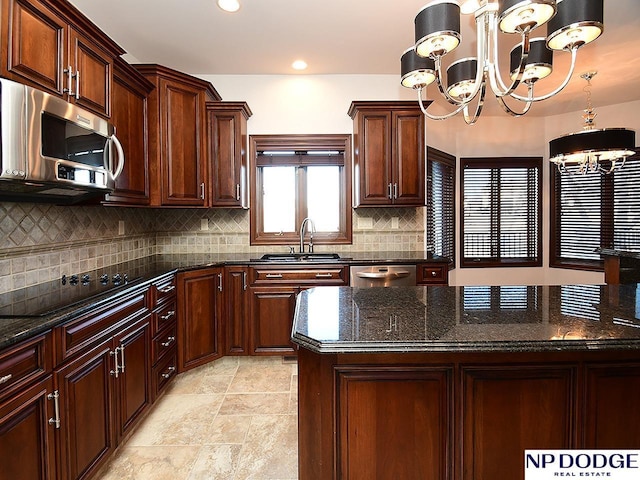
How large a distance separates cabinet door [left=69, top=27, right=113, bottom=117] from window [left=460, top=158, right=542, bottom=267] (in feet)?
14.2

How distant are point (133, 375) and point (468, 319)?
76.4 inches

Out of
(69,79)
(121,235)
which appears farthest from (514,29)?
(121,235)

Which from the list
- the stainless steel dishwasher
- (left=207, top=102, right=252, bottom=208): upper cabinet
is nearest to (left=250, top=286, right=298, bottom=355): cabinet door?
the stainless steel dishwasher

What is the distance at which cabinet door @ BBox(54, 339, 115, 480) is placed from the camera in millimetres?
1543

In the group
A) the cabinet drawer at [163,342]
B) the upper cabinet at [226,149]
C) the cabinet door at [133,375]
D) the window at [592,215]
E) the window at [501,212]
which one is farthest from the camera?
the window at [501,212]

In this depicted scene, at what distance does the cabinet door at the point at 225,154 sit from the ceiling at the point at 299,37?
2.01 ft

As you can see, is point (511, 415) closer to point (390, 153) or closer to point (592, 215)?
point (390, 153)

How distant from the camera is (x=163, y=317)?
2.64 meters

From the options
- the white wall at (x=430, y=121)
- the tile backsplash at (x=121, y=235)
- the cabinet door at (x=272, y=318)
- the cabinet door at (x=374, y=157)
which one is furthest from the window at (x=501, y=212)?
the cabinet door at (x=272, y=318)

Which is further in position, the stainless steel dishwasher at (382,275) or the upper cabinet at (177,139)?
the stainless steel dishwasher at (382,275)

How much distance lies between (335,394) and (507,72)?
380 centimetres

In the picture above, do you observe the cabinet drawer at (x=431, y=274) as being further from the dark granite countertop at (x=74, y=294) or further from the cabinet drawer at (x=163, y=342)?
the cabinet drawer at (x=163, y=342)

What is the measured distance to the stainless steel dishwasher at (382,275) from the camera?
326 cm

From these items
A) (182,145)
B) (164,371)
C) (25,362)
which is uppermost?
(182,145)
